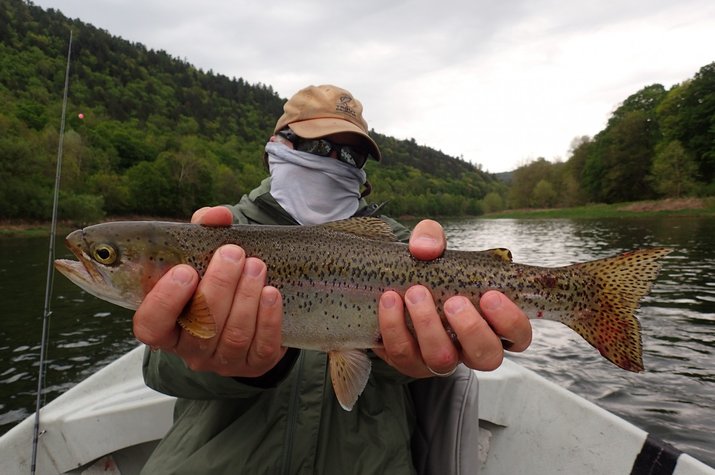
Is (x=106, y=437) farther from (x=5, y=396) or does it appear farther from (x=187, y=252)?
(x=5, y=396)

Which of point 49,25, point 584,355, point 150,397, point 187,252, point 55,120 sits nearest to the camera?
point 187,252

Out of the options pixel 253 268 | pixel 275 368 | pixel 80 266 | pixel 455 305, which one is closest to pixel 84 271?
pixel 80 266

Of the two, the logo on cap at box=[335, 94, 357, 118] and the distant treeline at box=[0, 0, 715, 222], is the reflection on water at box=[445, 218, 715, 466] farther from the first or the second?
the distant treeline at box=[0, 0, 715, 222]

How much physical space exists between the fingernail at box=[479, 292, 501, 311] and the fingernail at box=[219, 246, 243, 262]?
4.30 feet

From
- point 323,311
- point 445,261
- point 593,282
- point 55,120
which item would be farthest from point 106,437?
point 55,120

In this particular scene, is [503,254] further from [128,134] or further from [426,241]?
[128,134]

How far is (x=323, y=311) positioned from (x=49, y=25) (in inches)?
6522

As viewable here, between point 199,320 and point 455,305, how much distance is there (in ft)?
4.24

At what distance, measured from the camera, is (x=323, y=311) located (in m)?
2.61

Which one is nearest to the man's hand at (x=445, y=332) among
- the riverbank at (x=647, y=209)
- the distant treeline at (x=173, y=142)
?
the distant treeline at (x=173, y=142)

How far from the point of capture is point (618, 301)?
2.81 m

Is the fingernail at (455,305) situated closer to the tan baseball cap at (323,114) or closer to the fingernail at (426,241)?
the fingernail at (426,241)

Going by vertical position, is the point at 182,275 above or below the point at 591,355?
above

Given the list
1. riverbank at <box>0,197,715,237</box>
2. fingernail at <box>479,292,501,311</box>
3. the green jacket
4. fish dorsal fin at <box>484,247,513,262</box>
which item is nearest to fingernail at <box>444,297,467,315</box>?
fingernail at <box>479,292,501,311</box>
